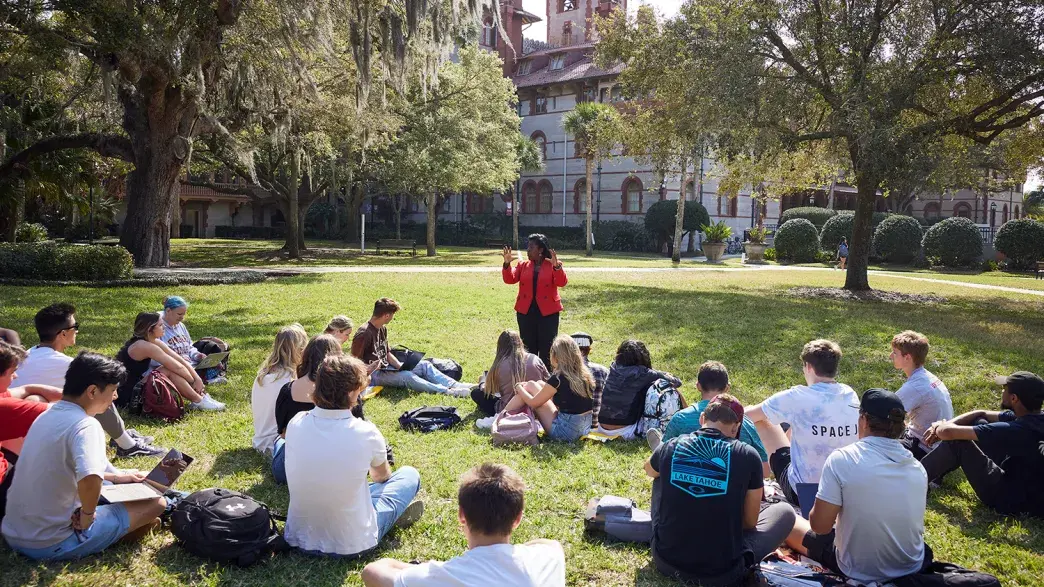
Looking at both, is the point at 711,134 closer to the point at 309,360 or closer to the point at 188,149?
the point at 188,149

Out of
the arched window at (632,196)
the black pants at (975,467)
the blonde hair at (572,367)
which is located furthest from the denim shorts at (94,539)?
the arched window at (632,196)

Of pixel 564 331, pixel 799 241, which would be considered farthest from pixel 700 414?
pixel 799 241

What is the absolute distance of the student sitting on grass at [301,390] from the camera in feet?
17.1

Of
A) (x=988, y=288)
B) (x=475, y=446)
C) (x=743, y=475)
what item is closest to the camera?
(x=743, y=475)

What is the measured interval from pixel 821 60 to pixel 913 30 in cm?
192

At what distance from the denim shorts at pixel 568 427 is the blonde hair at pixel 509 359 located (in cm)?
57

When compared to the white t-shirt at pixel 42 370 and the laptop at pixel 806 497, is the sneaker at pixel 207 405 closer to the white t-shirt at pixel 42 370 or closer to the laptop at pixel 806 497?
the white t-shirt at pixel 42 370

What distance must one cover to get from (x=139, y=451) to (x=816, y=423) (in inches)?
194

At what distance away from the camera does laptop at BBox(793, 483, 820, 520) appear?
4612mm

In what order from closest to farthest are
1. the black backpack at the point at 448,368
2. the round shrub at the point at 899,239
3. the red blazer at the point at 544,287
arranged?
the red blazer at the point at 544,287
the black backpack at the point at 448,368
the round shrub at the point at 899,239

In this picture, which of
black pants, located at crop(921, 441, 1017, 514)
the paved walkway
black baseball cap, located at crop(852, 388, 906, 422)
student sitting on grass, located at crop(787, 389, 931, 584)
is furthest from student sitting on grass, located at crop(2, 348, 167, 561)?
the paved walkway

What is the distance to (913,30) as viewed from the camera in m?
16.3

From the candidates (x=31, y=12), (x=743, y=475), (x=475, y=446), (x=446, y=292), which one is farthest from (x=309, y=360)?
(x=31, y=12)

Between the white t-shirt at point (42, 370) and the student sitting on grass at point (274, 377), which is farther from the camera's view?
the student sitting on grass at point (274, 377)
